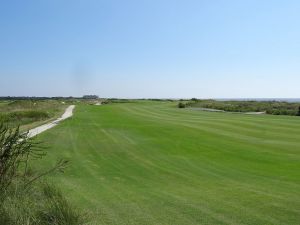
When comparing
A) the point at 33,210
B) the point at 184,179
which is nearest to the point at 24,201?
the point at 33,210

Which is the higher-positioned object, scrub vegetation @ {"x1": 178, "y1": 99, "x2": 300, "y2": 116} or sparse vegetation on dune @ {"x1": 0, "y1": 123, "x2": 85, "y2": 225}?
sparse vegetation on dune @ {"x1": 0, "y1": 123, "x2": 85, "y2": 225}

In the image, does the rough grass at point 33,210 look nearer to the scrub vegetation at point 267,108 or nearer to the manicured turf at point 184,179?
the manicured turf at point 184,179

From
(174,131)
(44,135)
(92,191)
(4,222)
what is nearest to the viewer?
(4,222)

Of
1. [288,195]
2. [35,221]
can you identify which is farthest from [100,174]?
[35,221]

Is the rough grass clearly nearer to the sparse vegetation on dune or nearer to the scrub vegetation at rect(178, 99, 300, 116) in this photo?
the sparse vegetation on dune

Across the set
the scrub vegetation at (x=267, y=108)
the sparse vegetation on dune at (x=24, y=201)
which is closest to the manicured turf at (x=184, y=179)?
the sparse vegetation on dune at (x=24, y=201)

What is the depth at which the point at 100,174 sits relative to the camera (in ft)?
47.2

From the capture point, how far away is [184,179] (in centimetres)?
1350

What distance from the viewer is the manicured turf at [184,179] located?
8.98 m

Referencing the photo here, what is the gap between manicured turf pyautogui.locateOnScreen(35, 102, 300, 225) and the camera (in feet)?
29.5

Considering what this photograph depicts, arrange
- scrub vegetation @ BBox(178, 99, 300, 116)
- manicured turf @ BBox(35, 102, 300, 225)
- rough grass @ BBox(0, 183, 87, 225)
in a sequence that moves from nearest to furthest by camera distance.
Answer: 1. rough grass @ BBox(0, 183, 87, 225)
2. manicured turf @ BBox(35, 102, 300, 225)
3. scrub vegetation @ BBox(178, 99, 300, 116)

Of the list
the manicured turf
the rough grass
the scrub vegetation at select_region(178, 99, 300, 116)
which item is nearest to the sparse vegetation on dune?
the rough grass

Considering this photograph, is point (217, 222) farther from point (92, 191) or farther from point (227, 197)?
point (92, 191)

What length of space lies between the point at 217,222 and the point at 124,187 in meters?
4.21
